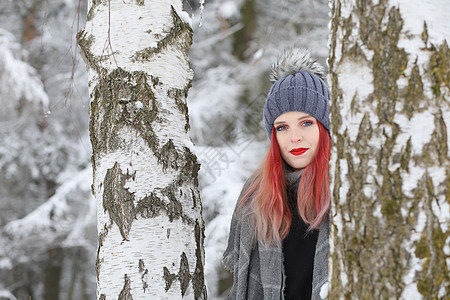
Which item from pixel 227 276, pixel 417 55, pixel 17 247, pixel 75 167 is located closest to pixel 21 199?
pixel 17 247

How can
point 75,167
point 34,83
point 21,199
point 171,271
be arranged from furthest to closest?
point 21,199 < point 75,167 < point 34,83 < point 171,271

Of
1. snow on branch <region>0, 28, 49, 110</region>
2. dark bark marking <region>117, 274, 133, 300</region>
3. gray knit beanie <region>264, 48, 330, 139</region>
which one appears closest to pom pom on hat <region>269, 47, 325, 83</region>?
gray knit beanie <region>264, 48, 330, 139</region>

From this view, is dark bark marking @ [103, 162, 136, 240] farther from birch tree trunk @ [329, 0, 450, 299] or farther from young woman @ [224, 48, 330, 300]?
birch tree trunk @ [329, 0, 450, 299]

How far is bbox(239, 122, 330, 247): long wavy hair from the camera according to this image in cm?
249

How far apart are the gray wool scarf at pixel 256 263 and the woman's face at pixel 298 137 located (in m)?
0.33

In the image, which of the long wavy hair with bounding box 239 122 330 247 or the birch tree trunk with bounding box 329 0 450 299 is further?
the long wavy hair with bounding box 239 122 330 247

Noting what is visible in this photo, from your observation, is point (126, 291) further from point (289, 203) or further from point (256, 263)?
Result: point (289, 203)

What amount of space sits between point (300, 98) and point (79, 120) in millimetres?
6394

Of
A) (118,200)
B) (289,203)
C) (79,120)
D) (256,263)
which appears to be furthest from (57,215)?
(118,200)

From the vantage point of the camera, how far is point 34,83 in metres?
7.00

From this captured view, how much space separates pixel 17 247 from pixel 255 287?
21.9 ft

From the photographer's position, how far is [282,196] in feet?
8.71

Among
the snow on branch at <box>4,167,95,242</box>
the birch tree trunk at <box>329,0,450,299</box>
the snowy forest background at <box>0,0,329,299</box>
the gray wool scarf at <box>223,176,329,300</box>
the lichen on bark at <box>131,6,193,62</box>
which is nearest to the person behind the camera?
the birch tree trunk at <box>329,0,450,299</box>

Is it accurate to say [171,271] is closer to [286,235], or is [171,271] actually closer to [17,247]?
[286,235]
